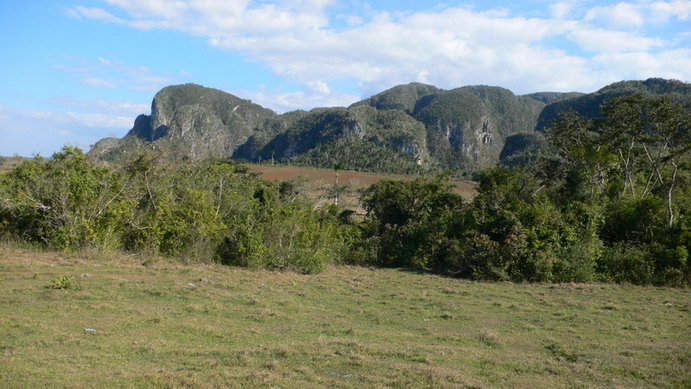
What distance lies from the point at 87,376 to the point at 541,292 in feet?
45.5

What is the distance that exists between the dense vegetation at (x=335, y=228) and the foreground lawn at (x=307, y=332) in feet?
5.86

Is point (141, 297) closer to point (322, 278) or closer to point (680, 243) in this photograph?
point (322, 278)

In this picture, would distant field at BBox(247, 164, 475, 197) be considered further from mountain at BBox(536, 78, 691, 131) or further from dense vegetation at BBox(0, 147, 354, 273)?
mountain at BBox(536, 78, 691, 131)

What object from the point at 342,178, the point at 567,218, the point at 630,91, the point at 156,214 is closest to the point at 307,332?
the point at 156,214

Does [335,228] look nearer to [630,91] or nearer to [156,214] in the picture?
[156,214]

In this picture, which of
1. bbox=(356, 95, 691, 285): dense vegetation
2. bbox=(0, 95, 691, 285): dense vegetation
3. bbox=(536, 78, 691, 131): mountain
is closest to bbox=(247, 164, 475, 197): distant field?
bbox=(356, 95, 691, 285): dense vegetation

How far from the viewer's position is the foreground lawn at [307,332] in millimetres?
6531

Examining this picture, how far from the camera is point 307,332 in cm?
955

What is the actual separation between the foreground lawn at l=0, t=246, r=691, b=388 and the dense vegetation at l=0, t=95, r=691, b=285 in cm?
179

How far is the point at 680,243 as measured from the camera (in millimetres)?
18484

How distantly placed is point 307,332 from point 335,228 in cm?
1461

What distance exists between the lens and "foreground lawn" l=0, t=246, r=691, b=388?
6.53 meters

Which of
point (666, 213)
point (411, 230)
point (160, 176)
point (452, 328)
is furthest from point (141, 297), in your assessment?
point (666, 213)

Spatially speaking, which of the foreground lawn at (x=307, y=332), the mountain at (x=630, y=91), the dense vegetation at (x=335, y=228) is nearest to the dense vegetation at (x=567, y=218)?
the dense vegetation at (x=335, y=228)
